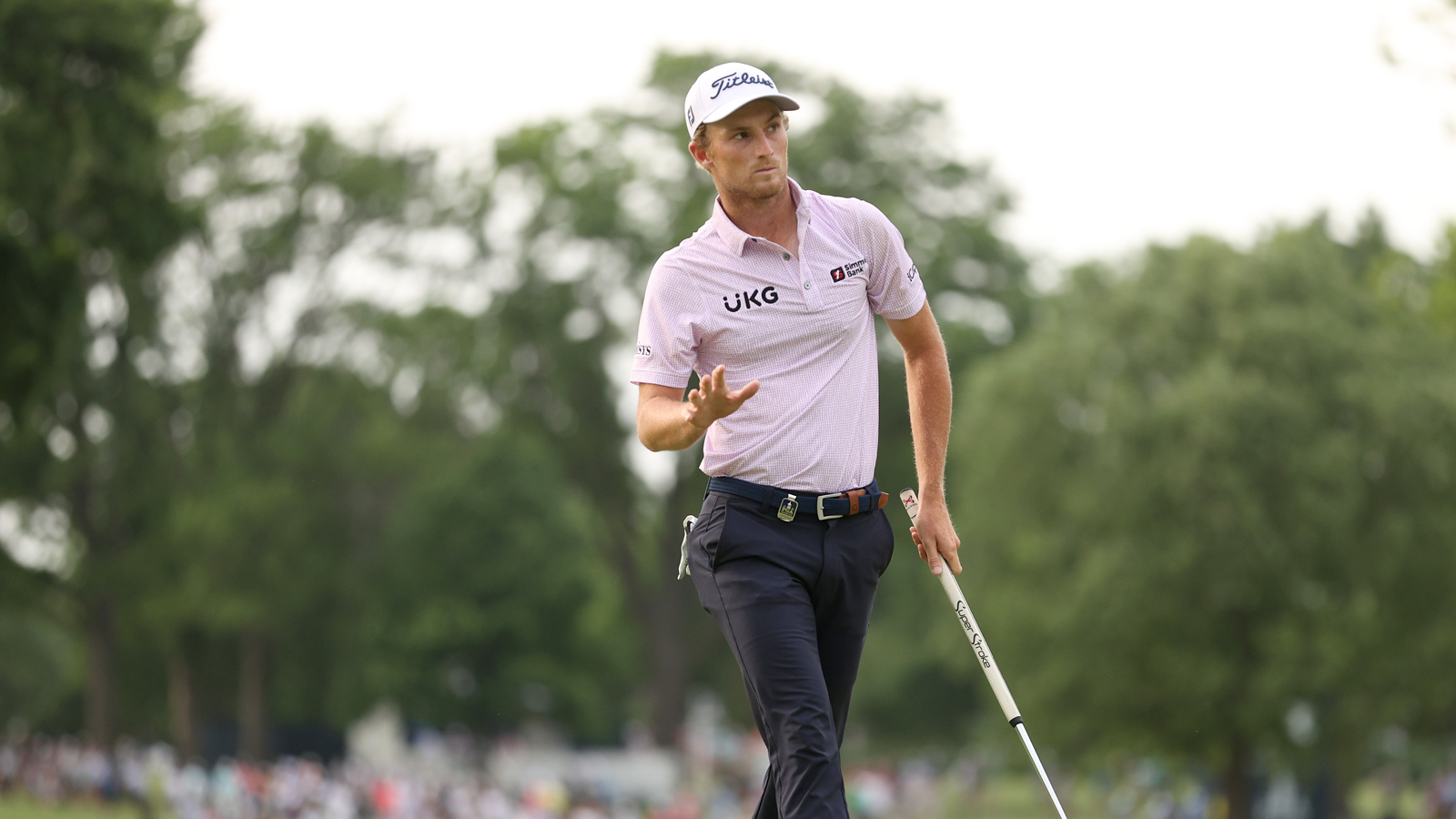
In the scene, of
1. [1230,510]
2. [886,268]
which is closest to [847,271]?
[886,268]

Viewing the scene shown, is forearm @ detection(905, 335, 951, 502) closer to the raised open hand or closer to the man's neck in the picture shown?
the man's neck

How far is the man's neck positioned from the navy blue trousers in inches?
29.6

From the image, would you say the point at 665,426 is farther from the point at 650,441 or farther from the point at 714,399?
the point at 714,399

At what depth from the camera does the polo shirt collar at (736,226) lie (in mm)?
4730

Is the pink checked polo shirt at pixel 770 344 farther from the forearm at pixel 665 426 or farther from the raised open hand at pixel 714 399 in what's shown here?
the raised open hand at pixel 714 399

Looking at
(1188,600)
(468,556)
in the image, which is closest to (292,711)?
(468,556)

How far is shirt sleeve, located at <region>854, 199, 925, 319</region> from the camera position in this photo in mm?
4957

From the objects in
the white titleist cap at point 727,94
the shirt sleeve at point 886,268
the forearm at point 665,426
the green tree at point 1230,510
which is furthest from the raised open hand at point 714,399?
the green tree at point 1230,510

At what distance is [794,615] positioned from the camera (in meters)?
4.65

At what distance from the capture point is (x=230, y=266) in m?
43.1

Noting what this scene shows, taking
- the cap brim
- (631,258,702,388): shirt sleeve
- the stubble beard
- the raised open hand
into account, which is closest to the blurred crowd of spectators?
(631,258,702,388): shirt sleeve

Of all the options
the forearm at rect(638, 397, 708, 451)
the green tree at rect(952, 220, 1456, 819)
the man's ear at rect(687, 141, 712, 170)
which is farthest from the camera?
the green tree at rect(952, 220, 1456, 819)

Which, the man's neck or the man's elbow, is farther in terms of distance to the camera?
the man's neck

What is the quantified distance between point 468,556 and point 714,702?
17714 mm
